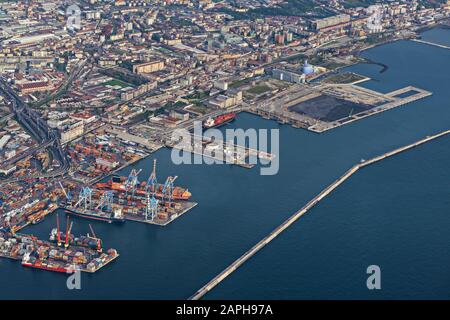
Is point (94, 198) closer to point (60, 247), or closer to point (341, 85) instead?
point (60, 247)

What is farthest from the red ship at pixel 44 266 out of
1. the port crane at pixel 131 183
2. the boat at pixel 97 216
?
the port crane at pixel 131 183

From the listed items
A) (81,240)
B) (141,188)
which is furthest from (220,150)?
(81,240)

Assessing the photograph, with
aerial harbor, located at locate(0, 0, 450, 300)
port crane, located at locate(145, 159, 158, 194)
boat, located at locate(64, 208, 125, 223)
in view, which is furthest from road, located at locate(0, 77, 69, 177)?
port crane, located at locate(145, 159, 158, 194)

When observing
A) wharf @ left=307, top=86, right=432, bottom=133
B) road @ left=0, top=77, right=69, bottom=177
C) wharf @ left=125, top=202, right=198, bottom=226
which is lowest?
wharf @ left=307, top=86, right=432, bottom=133

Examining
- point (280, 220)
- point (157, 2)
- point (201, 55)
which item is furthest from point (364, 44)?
point (280, 220)

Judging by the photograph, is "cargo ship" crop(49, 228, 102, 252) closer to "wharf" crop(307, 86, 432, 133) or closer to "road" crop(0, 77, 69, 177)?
"road" crop(0, 77, 69, 177)
